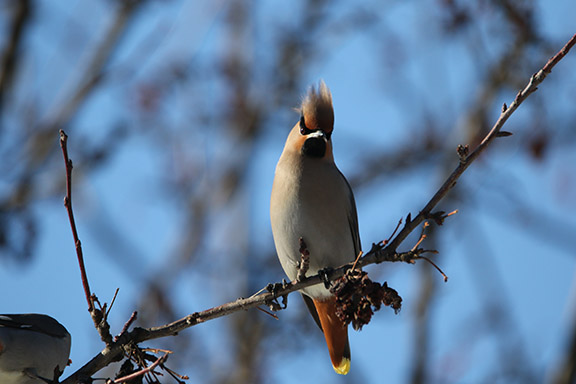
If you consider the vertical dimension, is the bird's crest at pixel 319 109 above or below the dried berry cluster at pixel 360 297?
above

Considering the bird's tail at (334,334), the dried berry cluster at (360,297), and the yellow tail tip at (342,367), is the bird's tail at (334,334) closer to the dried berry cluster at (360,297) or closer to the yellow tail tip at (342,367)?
the yellow tail tip at (342,367)

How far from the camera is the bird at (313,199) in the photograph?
369 centimetres

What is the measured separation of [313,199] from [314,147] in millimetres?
289

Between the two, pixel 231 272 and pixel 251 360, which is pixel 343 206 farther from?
pixel 231 272

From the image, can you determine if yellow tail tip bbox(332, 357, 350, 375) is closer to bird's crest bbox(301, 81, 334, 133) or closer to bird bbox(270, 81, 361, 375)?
bird bbox(270, 81, 361, 375)

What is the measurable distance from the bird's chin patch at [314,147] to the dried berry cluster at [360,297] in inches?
53.7

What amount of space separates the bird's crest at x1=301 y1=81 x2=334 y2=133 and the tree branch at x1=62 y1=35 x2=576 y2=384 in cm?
114

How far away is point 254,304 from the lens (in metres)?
2.58

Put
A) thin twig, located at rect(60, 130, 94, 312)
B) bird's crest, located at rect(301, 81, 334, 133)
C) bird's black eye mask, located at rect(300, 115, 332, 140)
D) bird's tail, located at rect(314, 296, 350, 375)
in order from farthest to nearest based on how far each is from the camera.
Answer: bird's tail, located at rect(314, 296, 350, 375) < bird's black eye mask, located at rect(300, 115, 332, 140) < bird's crest, located at rect(301, 81, 334, 133) < thin twig, located at rect(60, 130, 94, 312)

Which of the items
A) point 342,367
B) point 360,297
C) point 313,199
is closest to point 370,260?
point 360,297

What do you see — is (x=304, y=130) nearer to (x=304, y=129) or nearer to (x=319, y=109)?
(x=304, y=129)

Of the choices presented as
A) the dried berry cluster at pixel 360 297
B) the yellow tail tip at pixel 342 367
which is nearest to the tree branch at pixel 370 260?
the dried berry cluster at pixel 360 297

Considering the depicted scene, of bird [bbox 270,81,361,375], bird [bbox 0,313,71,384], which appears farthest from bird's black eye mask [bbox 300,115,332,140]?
bird [bbox 0,313,71,384]

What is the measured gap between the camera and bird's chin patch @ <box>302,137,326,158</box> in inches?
150
